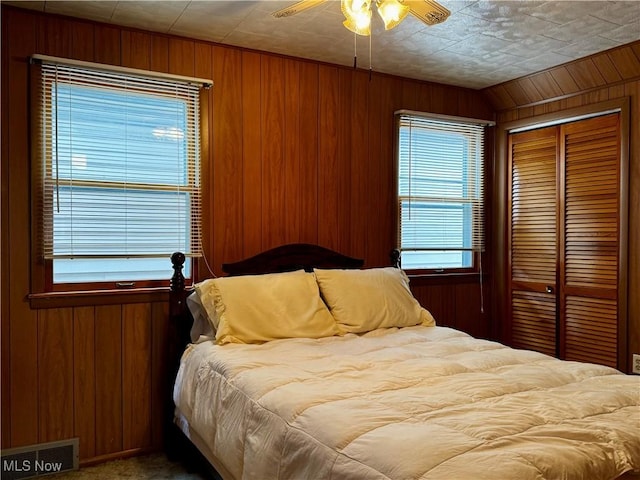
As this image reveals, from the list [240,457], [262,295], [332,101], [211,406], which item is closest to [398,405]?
[240,457]

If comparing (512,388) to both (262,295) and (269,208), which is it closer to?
(262,295)

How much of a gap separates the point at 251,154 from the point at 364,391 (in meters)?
1.88

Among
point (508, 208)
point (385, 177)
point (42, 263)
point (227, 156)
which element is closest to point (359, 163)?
point (385, 177)

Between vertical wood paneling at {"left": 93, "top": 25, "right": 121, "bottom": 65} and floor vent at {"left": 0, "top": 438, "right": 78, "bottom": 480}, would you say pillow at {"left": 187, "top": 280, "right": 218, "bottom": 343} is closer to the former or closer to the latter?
floor vent at {"left": 0, "top": 438, "right": 78, "bottom": 480}

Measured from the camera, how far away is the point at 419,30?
2980 millimetres

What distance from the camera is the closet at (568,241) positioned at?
3.46 meters

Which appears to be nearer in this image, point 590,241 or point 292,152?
point 292,152

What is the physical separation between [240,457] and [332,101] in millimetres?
2448

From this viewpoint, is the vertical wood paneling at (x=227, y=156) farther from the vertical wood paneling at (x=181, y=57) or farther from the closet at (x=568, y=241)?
the closet at (x=568, y=241)

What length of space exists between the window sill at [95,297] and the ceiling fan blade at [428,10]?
78.5 inches

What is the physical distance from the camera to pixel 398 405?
173 centimetres

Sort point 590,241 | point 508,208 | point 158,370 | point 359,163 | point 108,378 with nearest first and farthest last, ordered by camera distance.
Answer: point 108,378 → point 158,370 → point 590,241 → point 359,163 → point 508,208

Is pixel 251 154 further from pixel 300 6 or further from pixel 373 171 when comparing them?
pixel 300 6

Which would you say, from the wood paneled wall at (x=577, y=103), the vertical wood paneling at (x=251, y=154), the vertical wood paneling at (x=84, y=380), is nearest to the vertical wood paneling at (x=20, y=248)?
the vertical wood paneling at (x=84, y=380)
